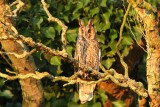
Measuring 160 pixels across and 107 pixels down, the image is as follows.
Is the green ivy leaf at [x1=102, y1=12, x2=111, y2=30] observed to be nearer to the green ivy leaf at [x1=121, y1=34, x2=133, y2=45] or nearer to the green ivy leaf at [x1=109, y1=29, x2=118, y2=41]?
the green ivy leaf at [x1=109, y1=29, x2=118, y2=41]

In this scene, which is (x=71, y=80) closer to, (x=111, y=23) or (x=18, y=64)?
(x=18, y=64)

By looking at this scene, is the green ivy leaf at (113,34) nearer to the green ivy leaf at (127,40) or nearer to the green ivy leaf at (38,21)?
the green ivy leaf at (127,40)

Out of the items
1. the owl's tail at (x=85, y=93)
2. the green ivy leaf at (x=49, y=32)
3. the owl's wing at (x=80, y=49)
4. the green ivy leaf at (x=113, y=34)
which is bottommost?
the owl's tail at (x=85, y=93)

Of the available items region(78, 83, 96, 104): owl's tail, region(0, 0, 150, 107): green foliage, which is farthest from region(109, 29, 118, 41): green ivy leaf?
region(78, 83, 96, 104): owl's tail

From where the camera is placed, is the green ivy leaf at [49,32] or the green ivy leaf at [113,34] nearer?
the green ivy leaf at [49,32]

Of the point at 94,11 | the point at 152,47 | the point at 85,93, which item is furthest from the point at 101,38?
the point at 152,47

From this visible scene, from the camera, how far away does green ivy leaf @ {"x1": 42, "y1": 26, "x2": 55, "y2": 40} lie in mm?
3676

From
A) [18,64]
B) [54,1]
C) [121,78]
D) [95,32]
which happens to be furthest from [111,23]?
[121,78]

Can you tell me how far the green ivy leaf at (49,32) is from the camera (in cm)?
368

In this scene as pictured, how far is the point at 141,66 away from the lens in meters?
4.44

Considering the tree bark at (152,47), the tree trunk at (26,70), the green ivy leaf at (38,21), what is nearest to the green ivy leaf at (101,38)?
the green ivy leaf at (38,21)

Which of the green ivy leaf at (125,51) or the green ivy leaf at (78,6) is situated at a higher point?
the green ivy leaf at (78,6)

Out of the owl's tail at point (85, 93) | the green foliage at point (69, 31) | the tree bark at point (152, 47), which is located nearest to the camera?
the tree bark at point (152, 47)

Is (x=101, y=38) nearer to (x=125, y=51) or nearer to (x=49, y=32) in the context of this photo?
(x=125, y=51)
